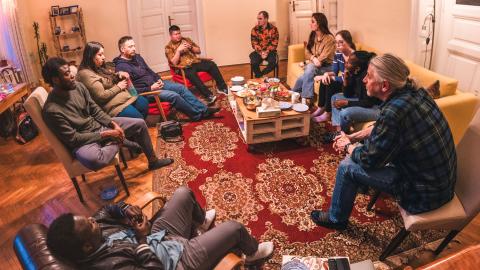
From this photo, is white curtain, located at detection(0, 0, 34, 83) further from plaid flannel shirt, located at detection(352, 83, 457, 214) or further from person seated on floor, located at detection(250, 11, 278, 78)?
plaid flannel shirt, located at detection(352, 83, 457, 214)

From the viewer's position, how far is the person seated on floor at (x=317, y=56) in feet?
14.9

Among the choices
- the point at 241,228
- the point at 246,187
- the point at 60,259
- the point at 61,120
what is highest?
the point at 61,120

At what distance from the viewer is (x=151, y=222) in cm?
216

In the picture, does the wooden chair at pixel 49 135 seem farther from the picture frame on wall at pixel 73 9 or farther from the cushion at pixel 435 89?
the picture frame on wall at pixel 73 9

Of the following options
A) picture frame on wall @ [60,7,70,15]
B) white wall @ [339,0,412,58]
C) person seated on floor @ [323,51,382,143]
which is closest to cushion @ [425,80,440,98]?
person seated on floor @ [323,51,382,143]

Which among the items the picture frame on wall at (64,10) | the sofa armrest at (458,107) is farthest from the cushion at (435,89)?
the picture frame on wall at (64,10)

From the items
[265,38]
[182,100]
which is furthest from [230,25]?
[182,100]

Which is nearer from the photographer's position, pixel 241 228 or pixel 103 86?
pixel 241 228

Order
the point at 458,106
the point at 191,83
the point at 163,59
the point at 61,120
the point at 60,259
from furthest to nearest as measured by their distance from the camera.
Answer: the point at 163,59 < the point at 191,83 < the point at 458,106 < the point at 61,120 < the point at 60,259

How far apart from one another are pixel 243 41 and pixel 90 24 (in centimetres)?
260

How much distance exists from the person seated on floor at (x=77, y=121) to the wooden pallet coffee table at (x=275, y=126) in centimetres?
121

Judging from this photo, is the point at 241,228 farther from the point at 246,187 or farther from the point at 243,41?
the point at 243,41

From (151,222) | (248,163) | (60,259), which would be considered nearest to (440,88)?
(248,163)

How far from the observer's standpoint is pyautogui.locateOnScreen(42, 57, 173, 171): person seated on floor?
9.33 feet
